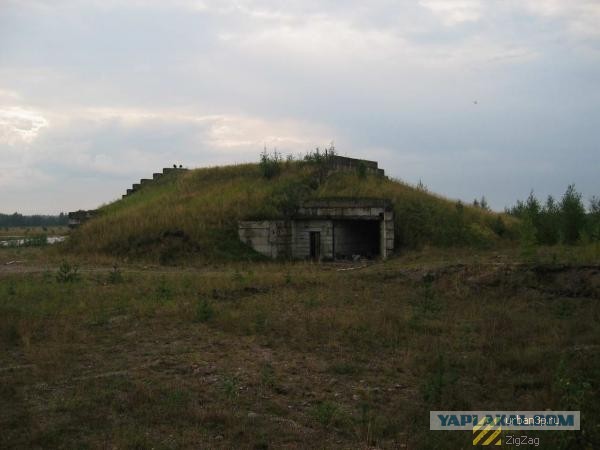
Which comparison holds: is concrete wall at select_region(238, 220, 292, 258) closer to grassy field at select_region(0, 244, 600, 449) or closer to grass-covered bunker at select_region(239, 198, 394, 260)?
grass-covered bunker at select_region(239, 198, 394, 260)

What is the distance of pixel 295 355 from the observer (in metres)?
7.63

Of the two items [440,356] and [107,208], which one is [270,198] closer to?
[107,208]

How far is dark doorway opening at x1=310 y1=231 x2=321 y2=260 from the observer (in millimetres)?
18250

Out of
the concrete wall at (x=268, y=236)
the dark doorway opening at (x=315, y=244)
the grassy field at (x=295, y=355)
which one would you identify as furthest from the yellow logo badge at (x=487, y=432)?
the dark doorway opening at (x=315, y=244)

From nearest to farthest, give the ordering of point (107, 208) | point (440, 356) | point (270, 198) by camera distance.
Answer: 1. point (440, 356)
2. point (270, 198)
3. point (107, 208)

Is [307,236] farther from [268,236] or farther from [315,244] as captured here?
[268,236]

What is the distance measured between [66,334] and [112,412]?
3204mm

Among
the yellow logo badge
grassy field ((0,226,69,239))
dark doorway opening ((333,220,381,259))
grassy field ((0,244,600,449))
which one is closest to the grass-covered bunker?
dark doorway opening ((333,220,381,259))

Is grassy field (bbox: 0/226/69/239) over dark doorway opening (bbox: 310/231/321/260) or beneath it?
over

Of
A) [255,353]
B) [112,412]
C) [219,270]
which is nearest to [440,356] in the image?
[255,353]

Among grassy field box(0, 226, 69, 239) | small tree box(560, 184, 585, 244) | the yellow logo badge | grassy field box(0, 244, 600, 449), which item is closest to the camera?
the yellow logo badge

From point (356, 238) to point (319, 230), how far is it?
1778 mm

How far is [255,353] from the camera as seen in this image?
7672mm

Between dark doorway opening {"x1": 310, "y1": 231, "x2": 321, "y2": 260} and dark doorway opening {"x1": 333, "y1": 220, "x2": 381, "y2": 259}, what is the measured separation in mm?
532
